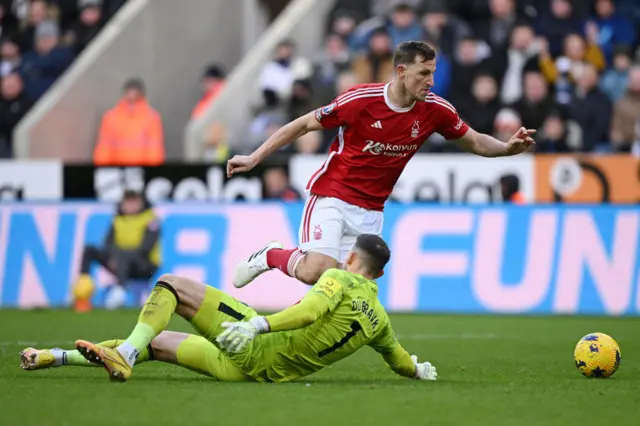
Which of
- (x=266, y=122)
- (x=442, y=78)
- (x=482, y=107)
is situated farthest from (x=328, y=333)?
(x=266, y=122)

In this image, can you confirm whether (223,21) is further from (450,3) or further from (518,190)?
(518,190)

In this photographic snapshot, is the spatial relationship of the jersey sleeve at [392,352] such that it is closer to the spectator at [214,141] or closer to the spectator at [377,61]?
the spectator at [377,61]

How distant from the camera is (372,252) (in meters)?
7.95

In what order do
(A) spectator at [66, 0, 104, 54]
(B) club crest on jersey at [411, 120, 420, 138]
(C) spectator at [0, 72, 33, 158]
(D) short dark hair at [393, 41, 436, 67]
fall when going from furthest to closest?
(A) spectator at [66, 0, 104, 54] → (C) spectator at [0, 72, 33, 158] → (B) club crest on jersey at [411, 120, 420, 138] → (D) short dark hair at [393, 41, 436, 67]

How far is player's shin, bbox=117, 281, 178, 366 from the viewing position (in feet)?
25.6

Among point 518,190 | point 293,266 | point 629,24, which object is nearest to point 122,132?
point 518,190

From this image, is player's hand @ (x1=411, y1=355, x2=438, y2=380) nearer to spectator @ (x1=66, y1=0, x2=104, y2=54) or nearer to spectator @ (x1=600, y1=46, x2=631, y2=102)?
spectator @ (x1=600, y1=46, x2=631, y2=102)

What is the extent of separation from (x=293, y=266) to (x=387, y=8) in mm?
13549

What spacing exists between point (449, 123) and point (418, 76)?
60 centimetres

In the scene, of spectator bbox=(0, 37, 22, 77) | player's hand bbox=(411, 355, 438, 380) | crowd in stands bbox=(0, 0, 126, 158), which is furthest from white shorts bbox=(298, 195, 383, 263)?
spectator bbox=(0, 37, 22, 77)

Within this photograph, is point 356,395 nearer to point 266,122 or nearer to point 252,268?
point 252,268

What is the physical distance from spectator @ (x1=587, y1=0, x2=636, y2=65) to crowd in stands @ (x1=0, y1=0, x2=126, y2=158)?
29.5 feet

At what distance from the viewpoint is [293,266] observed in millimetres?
9930

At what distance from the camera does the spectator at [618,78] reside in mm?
19172
